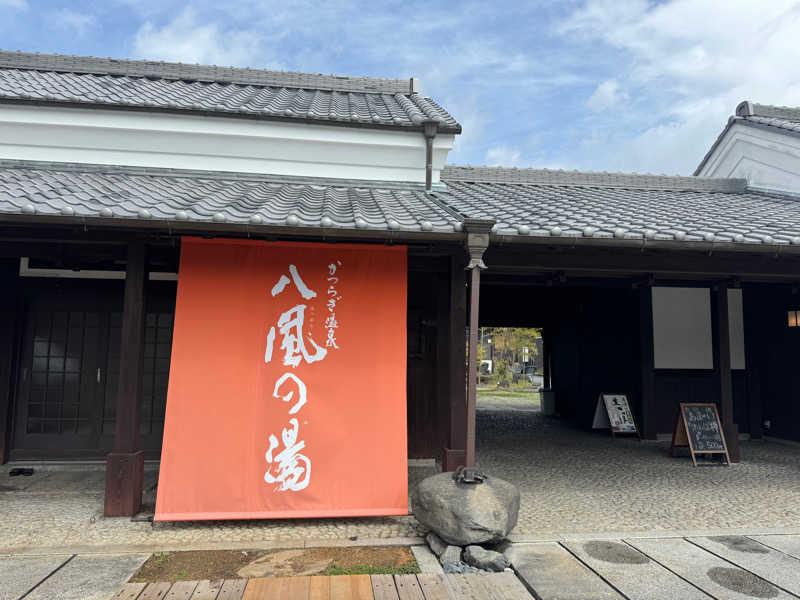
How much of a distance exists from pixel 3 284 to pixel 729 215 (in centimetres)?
1009

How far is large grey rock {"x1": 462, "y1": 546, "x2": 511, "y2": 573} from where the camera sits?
12.3ft

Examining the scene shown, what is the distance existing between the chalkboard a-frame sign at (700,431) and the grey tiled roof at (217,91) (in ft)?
18.2

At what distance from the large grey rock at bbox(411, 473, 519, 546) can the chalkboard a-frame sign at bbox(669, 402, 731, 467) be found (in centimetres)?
439

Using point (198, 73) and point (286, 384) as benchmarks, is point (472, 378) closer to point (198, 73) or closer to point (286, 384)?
point (286, 384)

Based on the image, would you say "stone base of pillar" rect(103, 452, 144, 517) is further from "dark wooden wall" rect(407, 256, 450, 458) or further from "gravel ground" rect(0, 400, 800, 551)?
"dark wooden wall" rect(407, 256, 450, 458)

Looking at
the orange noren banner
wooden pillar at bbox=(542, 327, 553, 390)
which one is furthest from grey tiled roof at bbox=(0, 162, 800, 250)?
wooden pillar at bbox=(542, 327, 553, 390)

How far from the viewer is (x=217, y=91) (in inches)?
331

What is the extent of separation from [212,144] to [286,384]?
3.89 metres

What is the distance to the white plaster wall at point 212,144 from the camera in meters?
6.53

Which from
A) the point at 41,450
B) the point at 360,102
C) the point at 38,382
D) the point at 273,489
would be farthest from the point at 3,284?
the point at 360,102

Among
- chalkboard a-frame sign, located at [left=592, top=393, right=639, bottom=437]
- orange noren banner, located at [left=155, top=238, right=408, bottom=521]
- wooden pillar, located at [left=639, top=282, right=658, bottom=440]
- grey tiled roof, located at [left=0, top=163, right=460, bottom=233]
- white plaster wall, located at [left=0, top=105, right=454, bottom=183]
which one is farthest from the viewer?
chalkboard a-frame sign, located at [left=592, top=393, right=639, bottom=437]

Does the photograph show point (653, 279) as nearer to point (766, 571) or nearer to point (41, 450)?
point (766, 571)

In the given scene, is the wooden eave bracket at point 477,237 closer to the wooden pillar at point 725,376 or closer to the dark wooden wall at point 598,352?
the wooden pillar at point 725,376

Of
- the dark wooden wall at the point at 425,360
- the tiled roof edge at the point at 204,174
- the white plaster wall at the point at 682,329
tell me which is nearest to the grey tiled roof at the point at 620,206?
the tiled roof edge at the point at 204,174
